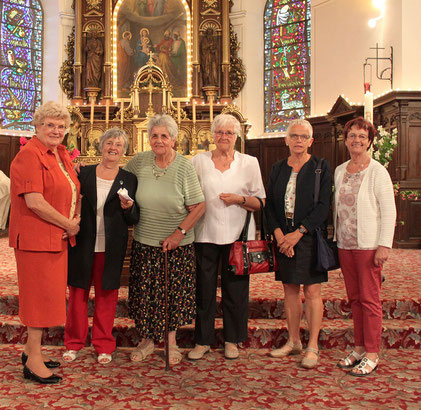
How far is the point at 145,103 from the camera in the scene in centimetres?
974

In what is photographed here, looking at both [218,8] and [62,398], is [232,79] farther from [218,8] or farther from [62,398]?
[62,398]

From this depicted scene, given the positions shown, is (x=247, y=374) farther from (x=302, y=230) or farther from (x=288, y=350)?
(x=302, y=230)

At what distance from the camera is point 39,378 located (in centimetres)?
274

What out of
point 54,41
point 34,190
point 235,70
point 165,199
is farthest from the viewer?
point 54,41

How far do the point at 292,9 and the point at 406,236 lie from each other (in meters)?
6.11

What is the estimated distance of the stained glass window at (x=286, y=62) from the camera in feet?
35.5

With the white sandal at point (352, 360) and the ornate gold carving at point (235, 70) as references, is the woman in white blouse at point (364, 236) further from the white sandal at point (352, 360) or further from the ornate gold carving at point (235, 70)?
the ornate gold carving at point (235, 70)

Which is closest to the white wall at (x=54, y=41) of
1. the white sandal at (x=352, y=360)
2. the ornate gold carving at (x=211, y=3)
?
the ornate gold carving at (x=211, y=3)

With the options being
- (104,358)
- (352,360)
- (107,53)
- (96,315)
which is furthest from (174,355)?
(107,53)

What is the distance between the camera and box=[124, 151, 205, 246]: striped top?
9.83ft

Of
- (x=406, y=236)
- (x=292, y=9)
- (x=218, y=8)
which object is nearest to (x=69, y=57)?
(x=218, y=8)

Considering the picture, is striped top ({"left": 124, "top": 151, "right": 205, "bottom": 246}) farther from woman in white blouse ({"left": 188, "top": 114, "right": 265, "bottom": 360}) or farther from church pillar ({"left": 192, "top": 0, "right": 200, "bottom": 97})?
church pillar ({"left": 192, "top": 0, "right": 200, "bottom": 97})

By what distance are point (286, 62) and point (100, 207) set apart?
9066 millimetres

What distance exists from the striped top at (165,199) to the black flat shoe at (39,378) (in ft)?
3.08
